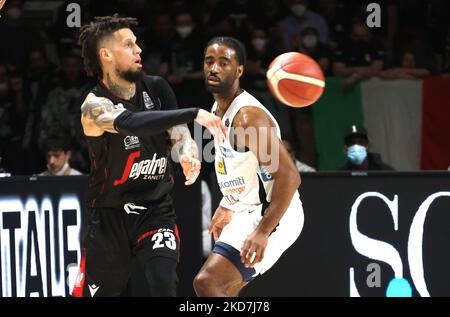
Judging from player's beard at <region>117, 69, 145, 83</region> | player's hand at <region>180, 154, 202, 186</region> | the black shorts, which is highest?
player's beard at <region>117, 69, 145, 83</region>

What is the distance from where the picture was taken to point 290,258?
8523mm

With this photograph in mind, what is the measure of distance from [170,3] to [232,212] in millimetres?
5543

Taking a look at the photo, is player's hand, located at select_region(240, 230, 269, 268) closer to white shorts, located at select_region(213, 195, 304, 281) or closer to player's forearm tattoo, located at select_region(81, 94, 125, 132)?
white shorts, located at select_region(213, 195, 304, 281)

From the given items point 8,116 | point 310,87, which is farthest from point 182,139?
point 8,116

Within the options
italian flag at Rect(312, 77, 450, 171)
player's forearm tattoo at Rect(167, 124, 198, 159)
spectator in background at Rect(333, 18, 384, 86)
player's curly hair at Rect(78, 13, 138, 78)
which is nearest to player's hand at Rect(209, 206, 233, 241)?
player's forearm tattoo at Rect(167, 124, 198, 159)

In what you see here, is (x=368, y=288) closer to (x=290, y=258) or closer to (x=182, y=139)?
(x=290, y=258)

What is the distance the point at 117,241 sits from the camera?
20.7ft

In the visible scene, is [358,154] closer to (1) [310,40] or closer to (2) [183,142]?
(1) [310,40]

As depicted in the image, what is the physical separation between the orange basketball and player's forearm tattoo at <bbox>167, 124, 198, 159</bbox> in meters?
0.75

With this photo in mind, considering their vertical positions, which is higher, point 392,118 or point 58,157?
point 392,118

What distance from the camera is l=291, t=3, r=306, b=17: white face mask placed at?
36.8 ft

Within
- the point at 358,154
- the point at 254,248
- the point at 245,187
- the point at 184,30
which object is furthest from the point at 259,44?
the point at 254,248

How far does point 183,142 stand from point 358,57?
4.57 metres

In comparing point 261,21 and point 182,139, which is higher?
point 261,21
